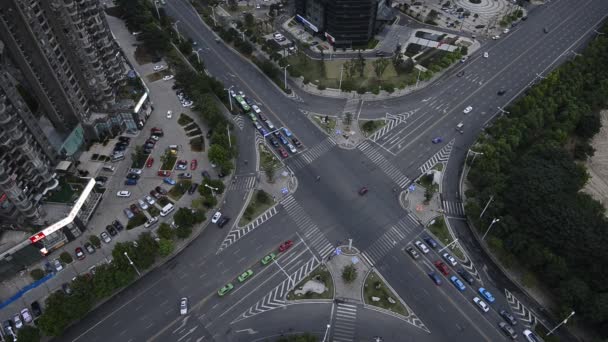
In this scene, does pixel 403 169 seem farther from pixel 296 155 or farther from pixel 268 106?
pixel 268 106

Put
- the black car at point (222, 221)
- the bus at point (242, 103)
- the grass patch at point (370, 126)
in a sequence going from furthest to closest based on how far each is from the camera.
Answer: the bus at point (242, 103), the grass patch at point (370, 126), the black car at point (222, 221)

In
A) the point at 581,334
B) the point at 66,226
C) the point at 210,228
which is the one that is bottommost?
the point at 581,334

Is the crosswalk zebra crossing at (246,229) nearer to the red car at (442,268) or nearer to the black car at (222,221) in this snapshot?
the black car at (222,221)

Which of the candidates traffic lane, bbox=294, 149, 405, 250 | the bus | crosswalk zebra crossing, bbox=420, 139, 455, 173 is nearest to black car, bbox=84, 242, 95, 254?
traffic lane, bbox=294, 149, 405, 250

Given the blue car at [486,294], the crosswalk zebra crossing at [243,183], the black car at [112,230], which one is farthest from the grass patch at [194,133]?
the blue car at [486,294]

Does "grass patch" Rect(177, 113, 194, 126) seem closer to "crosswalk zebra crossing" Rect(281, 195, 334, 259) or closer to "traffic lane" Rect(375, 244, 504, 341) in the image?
"crosswalk zebra crossing" Rect(281, 195, 334, 259)

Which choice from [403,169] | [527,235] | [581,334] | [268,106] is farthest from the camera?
[268,106]

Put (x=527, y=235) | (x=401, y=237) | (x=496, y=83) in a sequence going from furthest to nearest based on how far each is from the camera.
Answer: (x=496, y=83)
(x=401, y=237)
(x=527, y=235)

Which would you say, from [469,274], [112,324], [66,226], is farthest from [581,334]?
[66,226]

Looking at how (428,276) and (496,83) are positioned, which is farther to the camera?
(496,83)
